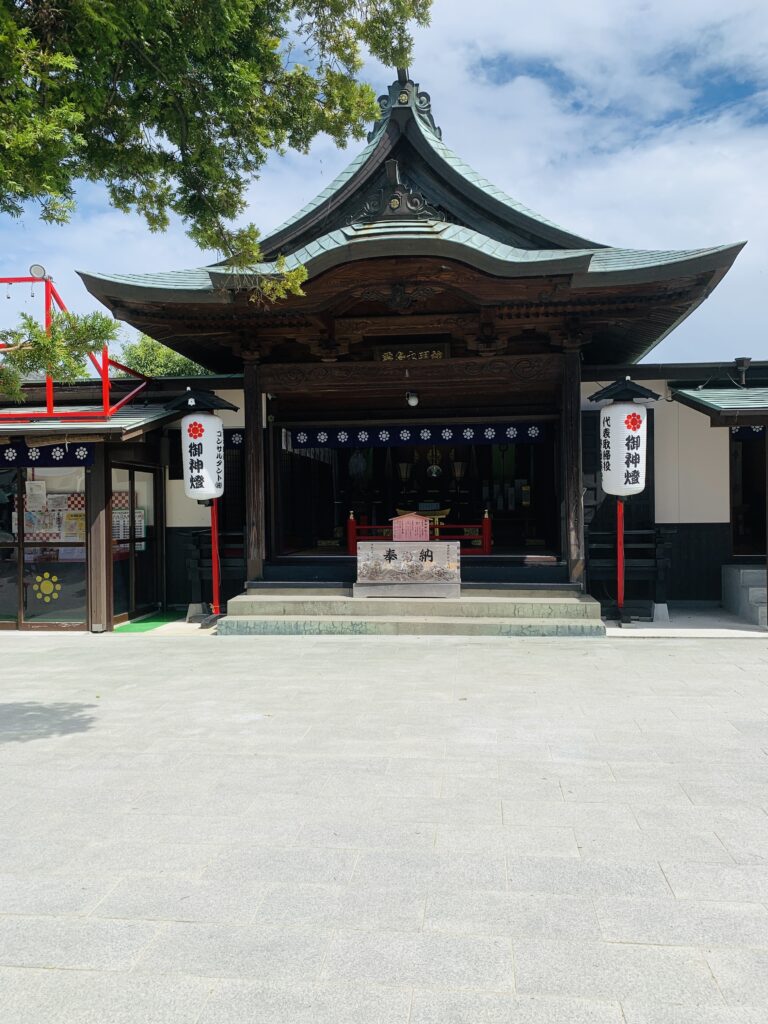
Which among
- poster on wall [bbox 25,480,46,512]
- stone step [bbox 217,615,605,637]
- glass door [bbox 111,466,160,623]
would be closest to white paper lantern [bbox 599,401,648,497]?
stone step [bbox 217,615,605,637]

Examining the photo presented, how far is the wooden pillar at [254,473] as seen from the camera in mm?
11258

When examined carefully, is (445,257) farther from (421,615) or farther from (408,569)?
(421,615)

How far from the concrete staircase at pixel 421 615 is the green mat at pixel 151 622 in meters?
1.51

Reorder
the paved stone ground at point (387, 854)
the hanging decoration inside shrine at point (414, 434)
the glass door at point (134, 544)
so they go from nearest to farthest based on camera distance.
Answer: the paved stone ground at point (387, 854) → the glass door at point (134, 544) → the hanging decoration inside shrine at point (414, 434)

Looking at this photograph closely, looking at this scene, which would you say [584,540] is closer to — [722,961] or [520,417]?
[520,417]

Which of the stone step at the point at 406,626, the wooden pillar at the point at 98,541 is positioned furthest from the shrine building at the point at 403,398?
the stone step at the point at 406,626

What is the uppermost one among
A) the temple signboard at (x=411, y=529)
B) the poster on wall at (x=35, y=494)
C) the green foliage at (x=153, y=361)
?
the green foliage at (x=153, y=361)

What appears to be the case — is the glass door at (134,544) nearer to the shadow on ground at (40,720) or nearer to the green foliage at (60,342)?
the shadow on ground at (40,720)

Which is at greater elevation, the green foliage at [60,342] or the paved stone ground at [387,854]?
the green foliage at [60,342]

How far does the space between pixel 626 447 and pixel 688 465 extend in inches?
94.7

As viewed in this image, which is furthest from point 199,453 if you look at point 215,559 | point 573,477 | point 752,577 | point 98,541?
point 752,577

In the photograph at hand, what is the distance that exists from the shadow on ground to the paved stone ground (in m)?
0.04

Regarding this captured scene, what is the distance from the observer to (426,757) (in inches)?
203

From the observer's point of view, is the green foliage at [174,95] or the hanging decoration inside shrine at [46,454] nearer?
the green foliage at [174,95]
